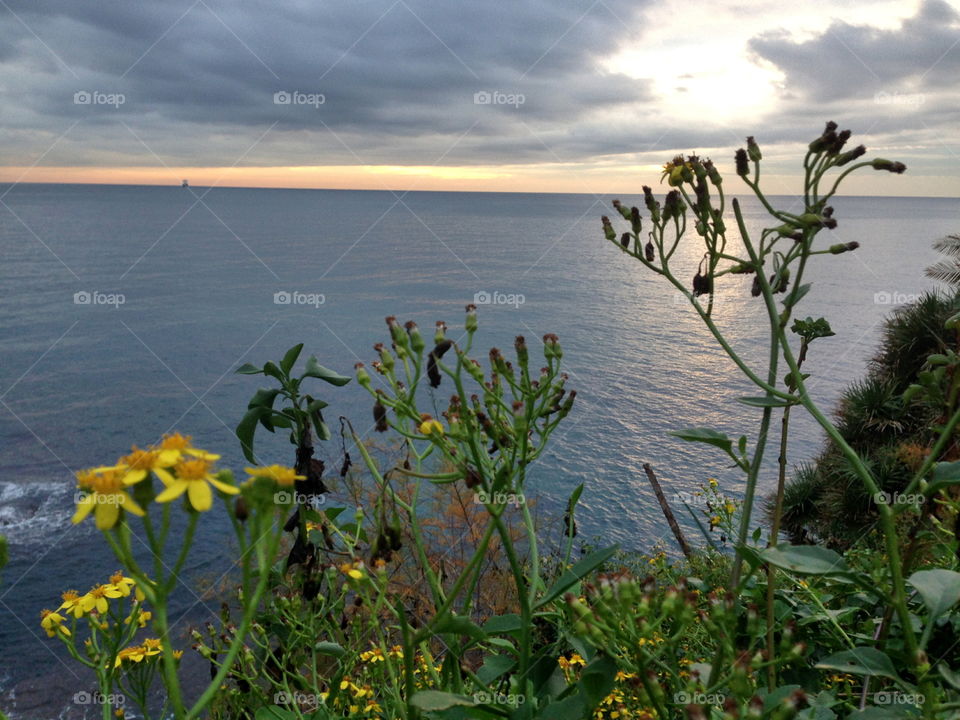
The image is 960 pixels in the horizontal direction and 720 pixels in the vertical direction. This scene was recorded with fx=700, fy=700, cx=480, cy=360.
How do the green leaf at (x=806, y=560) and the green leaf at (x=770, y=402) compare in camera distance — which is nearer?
the green leaf at (x=806, y=560)

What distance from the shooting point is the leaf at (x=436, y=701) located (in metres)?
0.71

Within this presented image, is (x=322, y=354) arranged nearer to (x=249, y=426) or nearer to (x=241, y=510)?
(x=249, y=426)

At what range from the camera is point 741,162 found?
122 cm

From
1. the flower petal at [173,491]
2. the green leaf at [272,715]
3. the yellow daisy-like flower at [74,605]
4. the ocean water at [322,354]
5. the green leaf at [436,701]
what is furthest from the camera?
the ocean water at [322,354]

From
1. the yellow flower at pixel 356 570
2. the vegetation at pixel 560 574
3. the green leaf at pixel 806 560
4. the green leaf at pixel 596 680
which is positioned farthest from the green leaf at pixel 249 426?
the green leaf at pixel 806 560

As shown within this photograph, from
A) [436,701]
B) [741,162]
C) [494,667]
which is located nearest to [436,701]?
[436,701]

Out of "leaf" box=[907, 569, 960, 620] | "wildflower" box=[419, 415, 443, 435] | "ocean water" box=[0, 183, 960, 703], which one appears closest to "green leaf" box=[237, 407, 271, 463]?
"wildflower" box=[419, 415, 443, 435]

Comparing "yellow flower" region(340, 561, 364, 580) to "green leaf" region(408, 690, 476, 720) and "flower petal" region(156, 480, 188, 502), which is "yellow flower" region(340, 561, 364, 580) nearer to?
"green leaf" region(408, 690, 476, 720)

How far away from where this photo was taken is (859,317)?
20.7 meters

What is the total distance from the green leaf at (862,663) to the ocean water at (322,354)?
177 centimetres

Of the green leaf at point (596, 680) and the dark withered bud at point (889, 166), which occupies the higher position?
the dark withered bud at point (889, 166)

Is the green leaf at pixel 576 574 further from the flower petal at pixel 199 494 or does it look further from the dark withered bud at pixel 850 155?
the dark withered bud at pixel 850 155

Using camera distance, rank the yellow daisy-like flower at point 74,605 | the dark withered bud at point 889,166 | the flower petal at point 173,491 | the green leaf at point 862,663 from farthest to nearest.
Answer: the yellow daisy-like flower at point 74,605 < the dark withered bud at point 889,166 < the green leaf at point 862,663 < the flower petal at point 173,491

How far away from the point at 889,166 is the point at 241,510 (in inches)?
42.6
